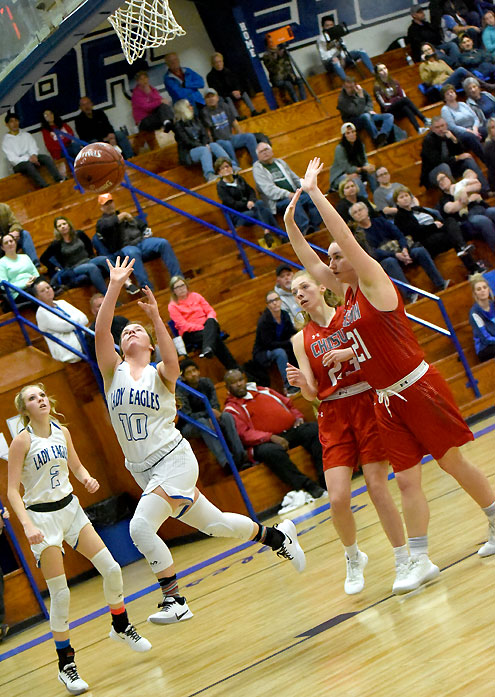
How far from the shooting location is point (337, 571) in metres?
5.62

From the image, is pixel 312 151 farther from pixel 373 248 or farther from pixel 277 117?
pixel 373 248

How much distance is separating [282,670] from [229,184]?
874 centimetres

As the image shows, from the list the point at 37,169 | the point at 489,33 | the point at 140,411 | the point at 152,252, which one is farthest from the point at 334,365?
the point at 489,33

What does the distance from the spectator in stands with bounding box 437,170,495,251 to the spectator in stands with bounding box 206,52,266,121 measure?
4591 millimetres

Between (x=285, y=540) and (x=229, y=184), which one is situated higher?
(x=229, y=184)

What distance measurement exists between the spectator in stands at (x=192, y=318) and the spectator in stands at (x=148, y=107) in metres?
5.67

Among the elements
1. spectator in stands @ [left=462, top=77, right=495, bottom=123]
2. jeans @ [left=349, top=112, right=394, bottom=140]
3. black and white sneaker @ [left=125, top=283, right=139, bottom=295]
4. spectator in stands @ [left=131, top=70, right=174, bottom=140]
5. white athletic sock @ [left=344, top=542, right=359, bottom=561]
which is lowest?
white athletic sock @ [left=344, top=542, right=359, bottom=561]

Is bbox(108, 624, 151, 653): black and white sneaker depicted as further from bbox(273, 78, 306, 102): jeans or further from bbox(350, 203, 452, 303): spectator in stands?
bbox(273, 78, 306, 102): jeans

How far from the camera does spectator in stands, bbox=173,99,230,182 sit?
13.4 meters

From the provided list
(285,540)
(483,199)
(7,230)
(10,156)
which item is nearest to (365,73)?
(483,199)

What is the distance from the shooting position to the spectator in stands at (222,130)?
1380cm

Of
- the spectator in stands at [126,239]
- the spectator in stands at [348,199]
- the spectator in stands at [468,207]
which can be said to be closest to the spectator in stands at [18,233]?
the spectator in stands at [126,239]

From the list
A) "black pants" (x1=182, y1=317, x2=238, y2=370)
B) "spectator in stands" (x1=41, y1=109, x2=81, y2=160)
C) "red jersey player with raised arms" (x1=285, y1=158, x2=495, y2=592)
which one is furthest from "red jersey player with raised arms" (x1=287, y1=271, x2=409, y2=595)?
"spectator in stands" (x1=41, y1=109, x2=81, y2=160)

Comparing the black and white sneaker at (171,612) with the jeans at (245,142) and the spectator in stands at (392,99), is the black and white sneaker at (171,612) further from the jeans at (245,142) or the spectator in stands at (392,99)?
the spectator in stands at (392,99)
